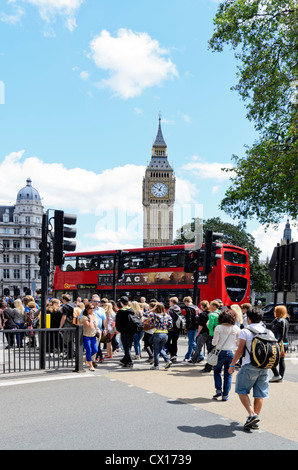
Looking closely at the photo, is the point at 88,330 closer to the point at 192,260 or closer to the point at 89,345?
the point at 89,345

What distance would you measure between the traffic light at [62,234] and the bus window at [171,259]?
34.6ft

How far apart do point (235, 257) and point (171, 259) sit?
281cm

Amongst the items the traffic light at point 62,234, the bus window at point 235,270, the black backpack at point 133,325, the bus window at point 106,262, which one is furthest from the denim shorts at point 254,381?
the bus window at point 106,262

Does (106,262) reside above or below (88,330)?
above

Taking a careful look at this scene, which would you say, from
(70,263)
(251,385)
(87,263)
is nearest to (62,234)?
(251,385)

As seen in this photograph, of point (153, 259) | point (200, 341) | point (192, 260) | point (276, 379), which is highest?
point (153, 259)

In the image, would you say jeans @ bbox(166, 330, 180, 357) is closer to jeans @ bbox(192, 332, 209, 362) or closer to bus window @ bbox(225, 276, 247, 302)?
jeans @ bbox(192, 332, 209, 362)

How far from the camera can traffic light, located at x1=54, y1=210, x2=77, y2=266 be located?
1012 cm

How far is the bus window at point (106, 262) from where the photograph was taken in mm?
22500

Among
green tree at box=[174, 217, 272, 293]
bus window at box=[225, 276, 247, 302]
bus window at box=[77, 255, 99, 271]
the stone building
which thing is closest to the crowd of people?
bus window at box=[225, 276, 247, 302]

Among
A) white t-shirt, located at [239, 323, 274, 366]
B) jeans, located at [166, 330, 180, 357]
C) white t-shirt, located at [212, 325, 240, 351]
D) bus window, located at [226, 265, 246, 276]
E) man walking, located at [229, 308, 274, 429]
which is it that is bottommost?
jeans, located at [166, 330, 180, 357]

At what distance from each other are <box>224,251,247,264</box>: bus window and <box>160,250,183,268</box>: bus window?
1999 mm

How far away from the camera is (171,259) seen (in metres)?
20.7

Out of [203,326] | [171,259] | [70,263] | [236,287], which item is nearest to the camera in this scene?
[203,326]
